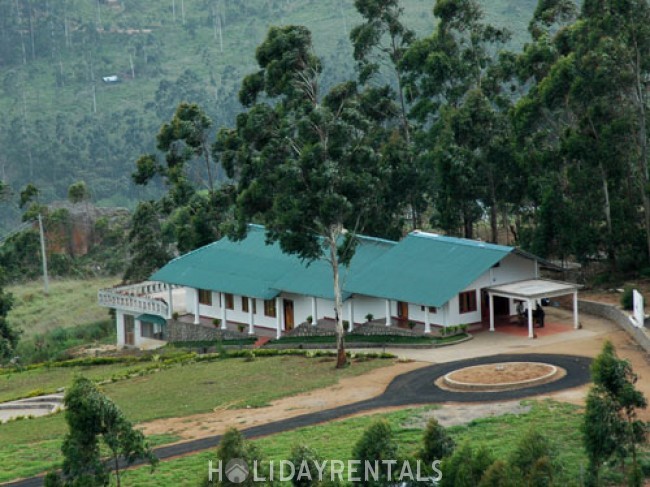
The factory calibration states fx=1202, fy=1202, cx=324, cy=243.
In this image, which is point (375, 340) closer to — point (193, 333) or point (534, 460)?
point (193, 333)

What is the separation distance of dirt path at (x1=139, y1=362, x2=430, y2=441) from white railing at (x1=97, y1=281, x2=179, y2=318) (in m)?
20.8

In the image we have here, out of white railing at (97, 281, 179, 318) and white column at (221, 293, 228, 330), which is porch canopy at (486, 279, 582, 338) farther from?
white railing at (97, 281, 179, 318)

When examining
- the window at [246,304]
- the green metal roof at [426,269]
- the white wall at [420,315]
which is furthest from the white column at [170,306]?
the white wall at [420,315]

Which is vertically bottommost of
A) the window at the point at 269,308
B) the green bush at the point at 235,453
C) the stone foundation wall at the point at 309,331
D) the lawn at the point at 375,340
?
the green bush at the point at 235,453

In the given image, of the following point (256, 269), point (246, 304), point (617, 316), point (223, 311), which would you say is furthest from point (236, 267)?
point (617, 316)

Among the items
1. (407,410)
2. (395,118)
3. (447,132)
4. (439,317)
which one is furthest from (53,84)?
(407,410)

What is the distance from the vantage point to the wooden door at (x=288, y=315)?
58.4 meters

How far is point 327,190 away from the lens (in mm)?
47000

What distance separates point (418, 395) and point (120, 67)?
445 feet

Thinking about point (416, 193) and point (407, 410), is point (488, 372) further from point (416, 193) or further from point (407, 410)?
point (416, 193)

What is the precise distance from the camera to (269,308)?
195 ft

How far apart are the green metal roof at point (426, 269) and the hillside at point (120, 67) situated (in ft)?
285

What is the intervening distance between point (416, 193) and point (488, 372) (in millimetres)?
27083

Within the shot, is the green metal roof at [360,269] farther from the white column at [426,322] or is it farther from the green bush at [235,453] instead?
the green bush at [235,453]
